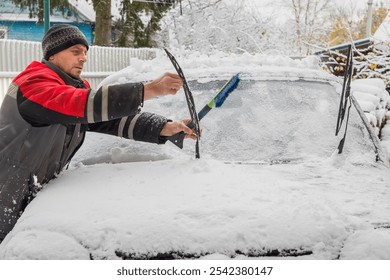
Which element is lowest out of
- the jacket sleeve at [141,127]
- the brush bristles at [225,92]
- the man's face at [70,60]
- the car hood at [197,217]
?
the car hood at [197,217]

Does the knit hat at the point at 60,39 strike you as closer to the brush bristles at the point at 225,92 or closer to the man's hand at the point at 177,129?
the man's hand at the point at 177,129

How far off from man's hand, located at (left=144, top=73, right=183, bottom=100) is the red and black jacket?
0.15 feet

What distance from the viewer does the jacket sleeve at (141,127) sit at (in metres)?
2.42

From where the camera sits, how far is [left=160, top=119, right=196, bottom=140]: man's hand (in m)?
2.34

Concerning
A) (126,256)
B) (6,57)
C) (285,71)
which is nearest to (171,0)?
(6,57)

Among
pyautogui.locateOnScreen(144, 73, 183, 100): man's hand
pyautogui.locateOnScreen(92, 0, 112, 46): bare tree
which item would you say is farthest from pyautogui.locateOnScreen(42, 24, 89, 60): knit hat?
pyautogui.locateOnScreen(92, 0, 112, 46): bare tree

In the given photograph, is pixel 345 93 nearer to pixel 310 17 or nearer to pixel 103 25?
pixel 103 25

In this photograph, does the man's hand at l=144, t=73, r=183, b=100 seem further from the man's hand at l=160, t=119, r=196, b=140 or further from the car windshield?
the car windshield

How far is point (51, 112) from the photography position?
2.00 meters

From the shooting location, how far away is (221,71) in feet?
9.64

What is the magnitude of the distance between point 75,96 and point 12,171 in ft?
1.47

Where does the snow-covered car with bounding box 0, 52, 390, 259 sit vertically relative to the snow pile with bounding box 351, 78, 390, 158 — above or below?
above

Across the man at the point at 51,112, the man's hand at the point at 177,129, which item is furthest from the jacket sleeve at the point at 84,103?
the man's hand at the point at 177,129

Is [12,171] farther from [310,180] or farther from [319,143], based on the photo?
[319,143]
